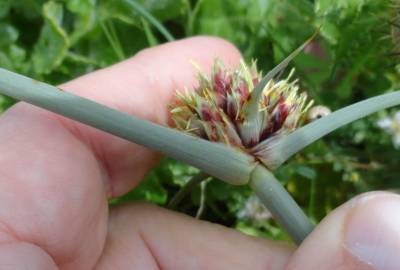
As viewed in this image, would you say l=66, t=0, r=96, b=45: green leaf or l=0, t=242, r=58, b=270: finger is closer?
l=0, t=242, r=58, b=270: finger

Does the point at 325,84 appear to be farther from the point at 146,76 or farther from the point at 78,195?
the point at 78,195

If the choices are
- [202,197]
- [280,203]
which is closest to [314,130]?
[280,203]

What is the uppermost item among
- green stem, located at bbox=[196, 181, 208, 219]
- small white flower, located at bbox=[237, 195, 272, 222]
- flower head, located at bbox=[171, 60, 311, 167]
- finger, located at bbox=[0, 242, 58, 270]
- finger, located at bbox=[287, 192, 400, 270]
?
flower head, located at bbox=[171, 60, 311, 167]

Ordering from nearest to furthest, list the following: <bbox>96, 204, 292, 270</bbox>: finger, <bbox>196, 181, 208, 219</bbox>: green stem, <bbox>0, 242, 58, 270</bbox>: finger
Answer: <bbox>0, 242, 58, 270</bbox>: finger → <bbox>96, 204, 292, 270</bbox>: finger → <bbox>196, 181, 208, 219</bbox>: green stem

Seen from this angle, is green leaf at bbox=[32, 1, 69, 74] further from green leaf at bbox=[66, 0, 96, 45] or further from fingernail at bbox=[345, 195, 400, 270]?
fingernail at bbox=[345, 195, 400, 270]

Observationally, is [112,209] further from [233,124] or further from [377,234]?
[377,234]

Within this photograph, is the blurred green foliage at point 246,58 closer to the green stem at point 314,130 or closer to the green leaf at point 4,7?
the green leaf at point 4,7

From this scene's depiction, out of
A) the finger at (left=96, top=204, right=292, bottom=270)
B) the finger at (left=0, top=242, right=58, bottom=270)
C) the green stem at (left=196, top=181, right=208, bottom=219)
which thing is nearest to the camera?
the finger at (left=0, top=242, right=58, bottom=270)

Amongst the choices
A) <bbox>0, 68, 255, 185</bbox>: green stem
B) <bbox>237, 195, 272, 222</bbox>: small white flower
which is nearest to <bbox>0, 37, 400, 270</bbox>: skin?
<bbox>0, 68, 255, 185</bbox>: green stem

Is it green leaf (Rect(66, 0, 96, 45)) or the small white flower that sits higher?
green leaf (Rect(66, 0, 96, 45))
